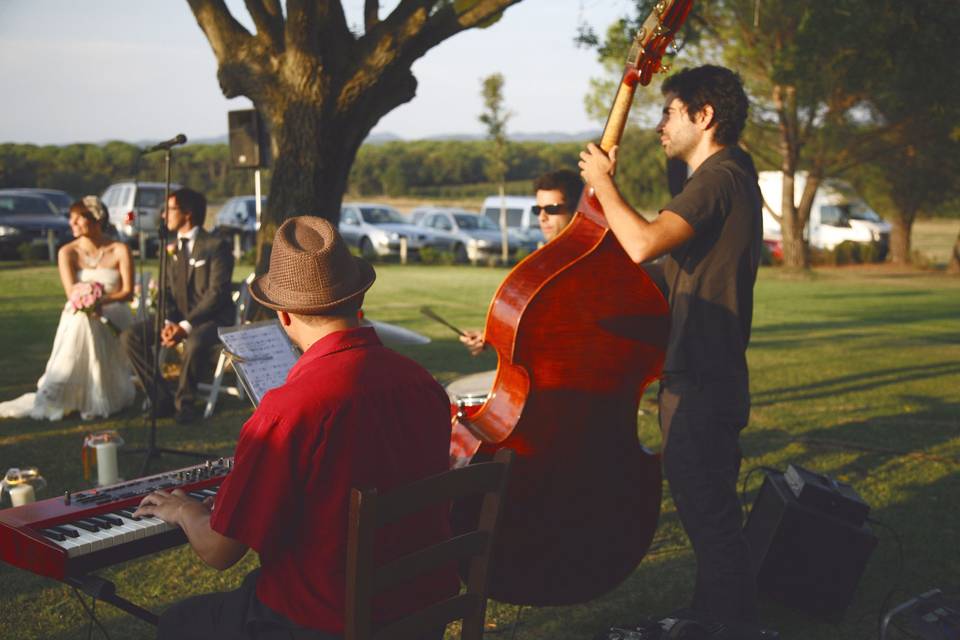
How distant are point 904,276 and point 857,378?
16.3 meters

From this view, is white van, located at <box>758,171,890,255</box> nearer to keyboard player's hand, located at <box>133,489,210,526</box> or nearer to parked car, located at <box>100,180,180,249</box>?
parked car, located at <box>100,180,180,249</box>

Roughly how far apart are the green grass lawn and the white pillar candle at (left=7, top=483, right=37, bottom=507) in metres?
0.33

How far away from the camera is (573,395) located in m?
3.36

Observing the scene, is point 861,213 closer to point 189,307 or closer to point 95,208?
point 189,307

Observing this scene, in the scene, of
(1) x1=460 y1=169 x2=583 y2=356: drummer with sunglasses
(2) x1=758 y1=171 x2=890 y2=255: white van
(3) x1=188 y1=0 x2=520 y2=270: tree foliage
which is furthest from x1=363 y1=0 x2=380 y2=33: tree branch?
(2) x1=758 y1=171 x2=890 y2=255: white van

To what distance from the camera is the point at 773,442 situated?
21.8 ft

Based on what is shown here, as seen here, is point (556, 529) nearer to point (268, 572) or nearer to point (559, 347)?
point (559, 347)

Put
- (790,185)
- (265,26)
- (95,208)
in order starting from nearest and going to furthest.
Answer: (95,208)
(265,26)
(790,185)

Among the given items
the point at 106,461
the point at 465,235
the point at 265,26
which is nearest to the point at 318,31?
the point at 265,26

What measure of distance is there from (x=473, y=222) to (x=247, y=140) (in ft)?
58.0

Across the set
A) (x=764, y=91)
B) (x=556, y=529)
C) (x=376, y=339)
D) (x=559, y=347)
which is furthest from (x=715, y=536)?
(x=764, y=91)

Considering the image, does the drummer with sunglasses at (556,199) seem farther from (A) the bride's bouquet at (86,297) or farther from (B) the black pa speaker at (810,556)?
(A) the bride's bouquet at (86,297)

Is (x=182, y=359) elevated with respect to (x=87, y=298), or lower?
lower

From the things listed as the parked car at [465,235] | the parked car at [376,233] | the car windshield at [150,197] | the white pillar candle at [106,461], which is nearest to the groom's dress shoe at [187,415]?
the white pillar candle at [106,461]
